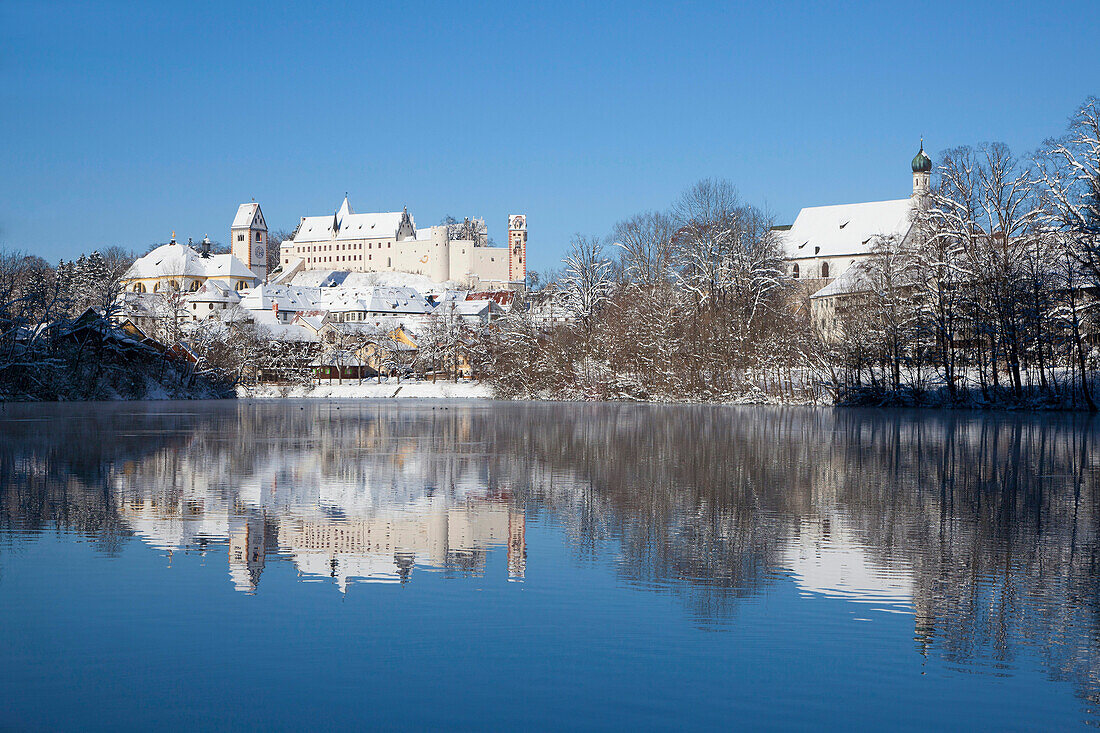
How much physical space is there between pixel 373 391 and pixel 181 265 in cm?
9908

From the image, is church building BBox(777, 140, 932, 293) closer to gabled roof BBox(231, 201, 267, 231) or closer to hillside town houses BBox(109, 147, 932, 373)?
hillside town houses BBox(109, 147, 932, 373)

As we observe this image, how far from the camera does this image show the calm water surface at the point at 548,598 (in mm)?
5664

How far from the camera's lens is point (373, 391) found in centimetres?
7962

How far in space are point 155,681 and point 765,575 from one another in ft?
15.7

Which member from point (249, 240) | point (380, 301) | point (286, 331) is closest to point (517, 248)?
point (249, 240)

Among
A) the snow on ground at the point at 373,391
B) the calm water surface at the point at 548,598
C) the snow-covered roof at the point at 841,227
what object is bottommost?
the calm water surface at the point at 548,598

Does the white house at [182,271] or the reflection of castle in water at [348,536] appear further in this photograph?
the white house at [182,271]

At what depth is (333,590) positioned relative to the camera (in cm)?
827

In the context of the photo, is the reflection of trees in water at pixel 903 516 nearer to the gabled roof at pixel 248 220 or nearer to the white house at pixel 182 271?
the white house at pixel 182 271

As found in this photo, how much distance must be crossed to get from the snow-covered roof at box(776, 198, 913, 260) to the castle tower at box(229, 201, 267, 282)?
11824 centimetres

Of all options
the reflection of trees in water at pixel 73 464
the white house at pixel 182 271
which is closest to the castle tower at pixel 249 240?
the white house at pixel 182 271

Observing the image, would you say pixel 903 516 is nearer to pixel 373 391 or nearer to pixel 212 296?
pixel 373 391

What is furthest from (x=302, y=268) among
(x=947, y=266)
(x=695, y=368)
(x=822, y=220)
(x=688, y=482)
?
(x=688, y=482)

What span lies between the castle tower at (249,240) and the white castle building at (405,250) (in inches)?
15.6
